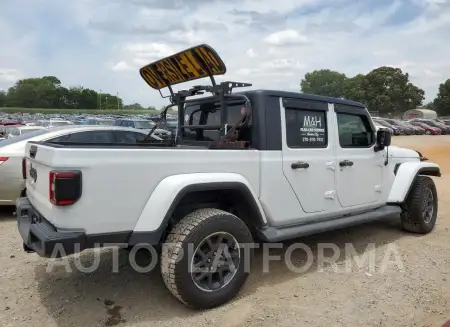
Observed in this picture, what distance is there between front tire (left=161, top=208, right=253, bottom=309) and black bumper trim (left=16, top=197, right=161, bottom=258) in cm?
23

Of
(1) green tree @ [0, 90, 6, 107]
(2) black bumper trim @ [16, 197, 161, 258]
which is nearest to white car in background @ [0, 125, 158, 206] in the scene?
(2) black bumper trim @ [16, 197, 161, 258]

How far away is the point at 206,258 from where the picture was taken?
345 cm

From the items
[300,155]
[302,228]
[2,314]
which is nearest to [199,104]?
[300,155]

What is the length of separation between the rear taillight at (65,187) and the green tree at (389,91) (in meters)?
78.4

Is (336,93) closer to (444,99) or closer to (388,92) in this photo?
(388,92)

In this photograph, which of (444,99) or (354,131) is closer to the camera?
(354,131)

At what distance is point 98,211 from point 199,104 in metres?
2.22

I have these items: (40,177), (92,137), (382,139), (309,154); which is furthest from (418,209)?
(92,137)

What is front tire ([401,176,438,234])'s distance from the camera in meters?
5.68

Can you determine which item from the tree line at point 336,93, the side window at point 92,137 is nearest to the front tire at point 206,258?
the side window at point 92,137

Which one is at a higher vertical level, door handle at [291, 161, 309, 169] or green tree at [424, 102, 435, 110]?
green tree at [424, 102, 435, 110]

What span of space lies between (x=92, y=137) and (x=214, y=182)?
4.43 m

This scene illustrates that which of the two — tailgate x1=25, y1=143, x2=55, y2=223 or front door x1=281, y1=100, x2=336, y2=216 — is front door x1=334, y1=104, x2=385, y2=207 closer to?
front door x1=281, y1=100, x2=336, y2=216

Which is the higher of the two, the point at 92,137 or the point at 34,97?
→ the point at 34,97
